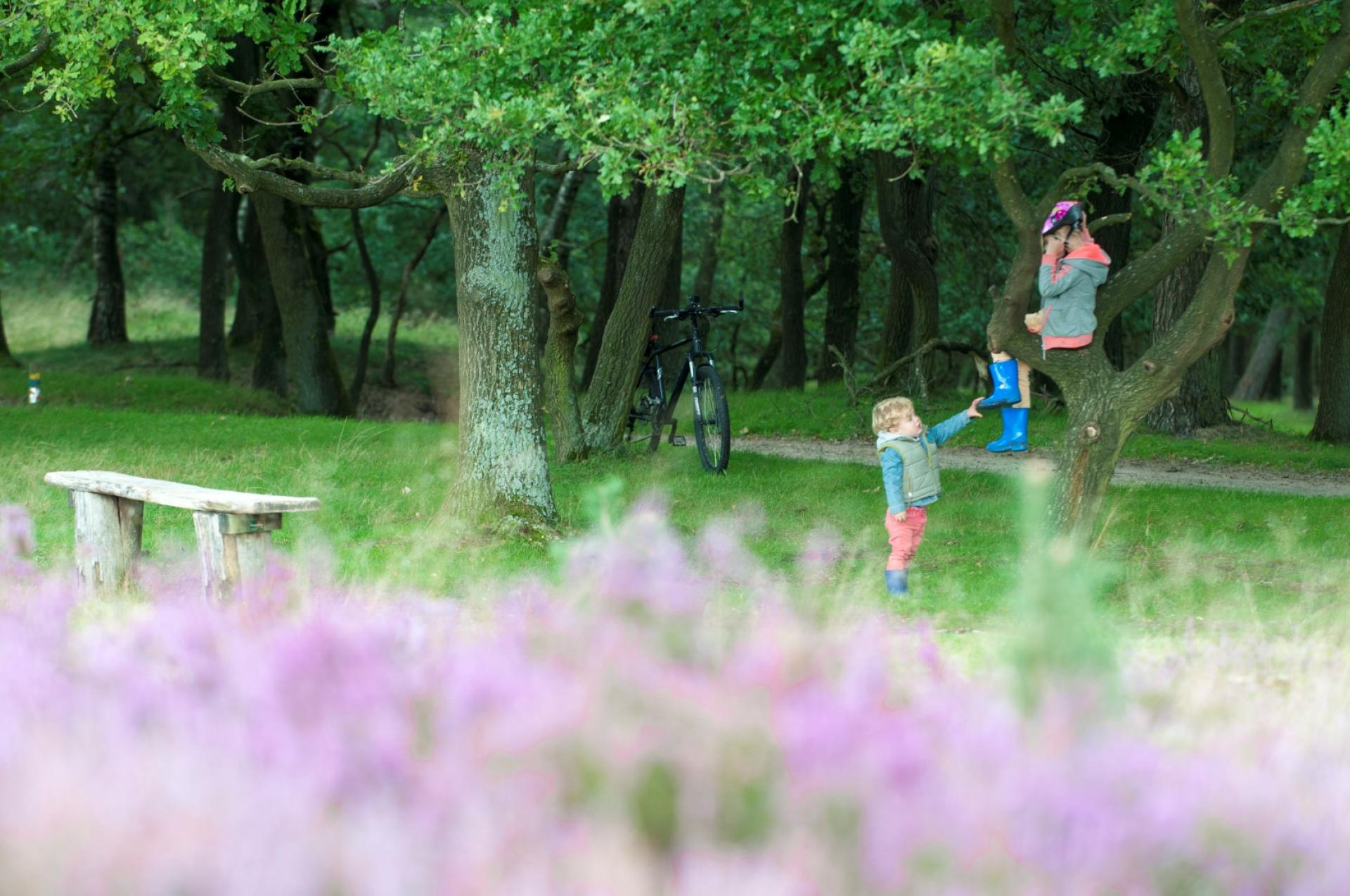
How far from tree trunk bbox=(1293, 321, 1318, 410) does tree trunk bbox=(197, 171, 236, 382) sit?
83.2 ft

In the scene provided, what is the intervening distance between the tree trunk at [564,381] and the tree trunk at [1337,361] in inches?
400

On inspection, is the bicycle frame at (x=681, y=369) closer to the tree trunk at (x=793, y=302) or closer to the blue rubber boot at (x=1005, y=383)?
the blue rubber boot at (x=1005, y=383)

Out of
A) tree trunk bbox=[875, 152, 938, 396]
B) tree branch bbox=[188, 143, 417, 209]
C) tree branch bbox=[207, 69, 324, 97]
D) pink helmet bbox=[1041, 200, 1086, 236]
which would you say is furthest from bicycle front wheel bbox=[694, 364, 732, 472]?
tree trunk bbox=[875, 152, 938, 396]

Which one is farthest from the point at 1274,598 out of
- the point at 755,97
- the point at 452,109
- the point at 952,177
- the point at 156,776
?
the point at 952,177

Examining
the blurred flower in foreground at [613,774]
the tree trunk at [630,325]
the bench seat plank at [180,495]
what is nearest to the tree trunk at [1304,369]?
the tree trunk at [630,325]

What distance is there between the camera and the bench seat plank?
6.60m

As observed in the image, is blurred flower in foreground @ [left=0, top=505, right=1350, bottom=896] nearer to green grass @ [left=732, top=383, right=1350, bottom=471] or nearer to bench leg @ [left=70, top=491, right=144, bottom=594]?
bench leg @ [left=70, top=491, right=144, bottom=594]

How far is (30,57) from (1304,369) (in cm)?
3236

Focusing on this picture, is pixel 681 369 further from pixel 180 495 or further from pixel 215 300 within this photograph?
pixel 215 300

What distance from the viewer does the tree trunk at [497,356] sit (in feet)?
33.8

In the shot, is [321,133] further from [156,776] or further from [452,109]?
[156,776]

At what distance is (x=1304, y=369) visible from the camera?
36250 mm

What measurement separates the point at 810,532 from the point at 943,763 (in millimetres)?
8169

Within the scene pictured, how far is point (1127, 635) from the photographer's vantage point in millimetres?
6125
